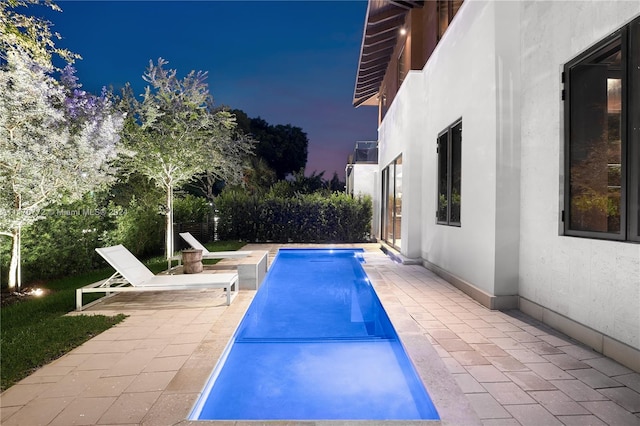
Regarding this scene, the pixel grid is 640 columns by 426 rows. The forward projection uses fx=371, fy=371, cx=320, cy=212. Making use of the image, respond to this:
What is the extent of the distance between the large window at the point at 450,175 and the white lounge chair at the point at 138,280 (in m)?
4.36

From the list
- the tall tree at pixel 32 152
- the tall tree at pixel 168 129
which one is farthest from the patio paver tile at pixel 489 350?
the tall tree at pixel 168 129

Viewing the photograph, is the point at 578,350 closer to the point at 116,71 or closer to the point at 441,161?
the point at 441,161

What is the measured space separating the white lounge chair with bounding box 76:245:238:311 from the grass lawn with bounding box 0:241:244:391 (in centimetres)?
49

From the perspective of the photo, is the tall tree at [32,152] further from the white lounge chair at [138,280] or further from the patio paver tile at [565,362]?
the patio paver tile at [565,362]

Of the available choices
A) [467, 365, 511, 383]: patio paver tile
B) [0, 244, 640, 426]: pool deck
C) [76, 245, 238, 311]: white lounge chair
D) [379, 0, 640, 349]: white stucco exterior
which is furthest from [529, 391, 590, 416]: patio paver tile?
[76, 245, 238, 311]: white lounge chair

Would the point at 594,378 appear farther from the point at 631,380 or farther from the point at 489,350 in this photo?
the point at 489,350

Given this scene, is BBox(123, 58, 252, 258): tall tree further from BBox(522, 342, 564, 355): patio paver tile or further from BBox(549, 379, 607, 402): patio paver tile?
BBox(549, 379, 607, 402): patio paver tile

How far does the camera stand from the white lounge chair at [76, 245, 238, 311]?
5449mm

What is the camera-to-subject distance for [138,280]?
566 centimetres

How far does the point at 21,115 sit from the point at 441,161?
7812 mm

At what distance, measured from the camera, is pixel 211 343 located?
3.98 meters

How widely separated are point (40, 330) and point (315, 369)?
3253 mm

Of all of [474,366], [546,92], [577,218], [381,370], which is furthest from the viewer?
[546,92]

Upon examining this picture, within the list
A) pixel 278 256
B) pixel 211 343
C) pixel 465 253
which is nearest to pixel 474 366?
pixel 211 343
